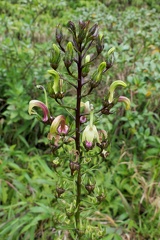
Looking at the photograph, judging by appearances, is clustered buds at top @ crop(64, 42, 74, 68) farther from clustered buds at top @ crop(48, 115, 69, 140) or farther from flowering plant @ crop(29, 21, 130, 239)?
clustered buds at top @ crop(48, 115, 69, 140)

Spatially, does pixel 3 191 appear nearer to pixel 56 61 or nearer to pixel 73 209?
pixel 73 209

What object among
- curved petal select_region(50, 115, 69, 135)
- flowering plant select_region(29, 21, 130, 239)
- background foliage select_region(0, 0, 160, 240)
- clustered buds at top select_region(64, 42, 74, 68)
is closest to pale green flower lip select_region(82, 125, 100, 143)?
flowering plant select_region(29, 21, 130, 239)

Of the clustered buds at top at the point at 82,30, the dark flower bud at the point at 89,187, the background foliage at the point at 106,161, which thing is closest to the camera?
the clustered buds at top at the point at 82,30

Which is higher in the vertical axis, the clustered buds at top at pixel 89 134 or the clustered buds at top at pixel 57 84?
the clustered buds at top at pixel 57 84

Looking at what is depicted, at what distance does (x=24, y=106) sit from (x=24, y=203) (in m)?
0.93

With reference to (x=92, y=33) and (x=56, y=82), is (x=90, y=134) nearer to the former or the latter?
(x=56, y=82)

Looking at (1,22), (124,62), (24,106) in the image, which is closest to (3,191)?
(24,106)

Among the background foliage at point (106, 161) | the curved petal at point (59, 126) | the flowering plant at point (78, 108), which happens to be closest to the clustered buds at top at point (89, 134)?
the flowering plant at point (78, 108)

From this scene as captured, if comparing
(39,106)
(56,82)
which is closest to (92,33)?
(56,82)

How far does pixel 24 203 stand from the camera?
2252mm

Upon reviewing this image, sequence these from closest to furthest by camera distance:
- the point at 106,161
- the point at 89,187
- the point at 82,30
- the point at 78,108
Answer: the point at 82,30 < the point at 78,108 < the point at 89,187 < the point at 106,161

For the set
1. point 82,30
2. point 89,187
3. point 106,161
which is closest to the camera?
point 82,30

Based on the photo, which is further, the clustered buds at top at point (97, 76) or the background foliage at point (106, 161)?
the background foliage at point (106, 161)

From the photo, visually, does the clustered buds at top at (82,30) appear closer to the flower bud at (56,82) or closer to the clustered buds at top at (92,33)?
the clustered buds at top at (92,33)
